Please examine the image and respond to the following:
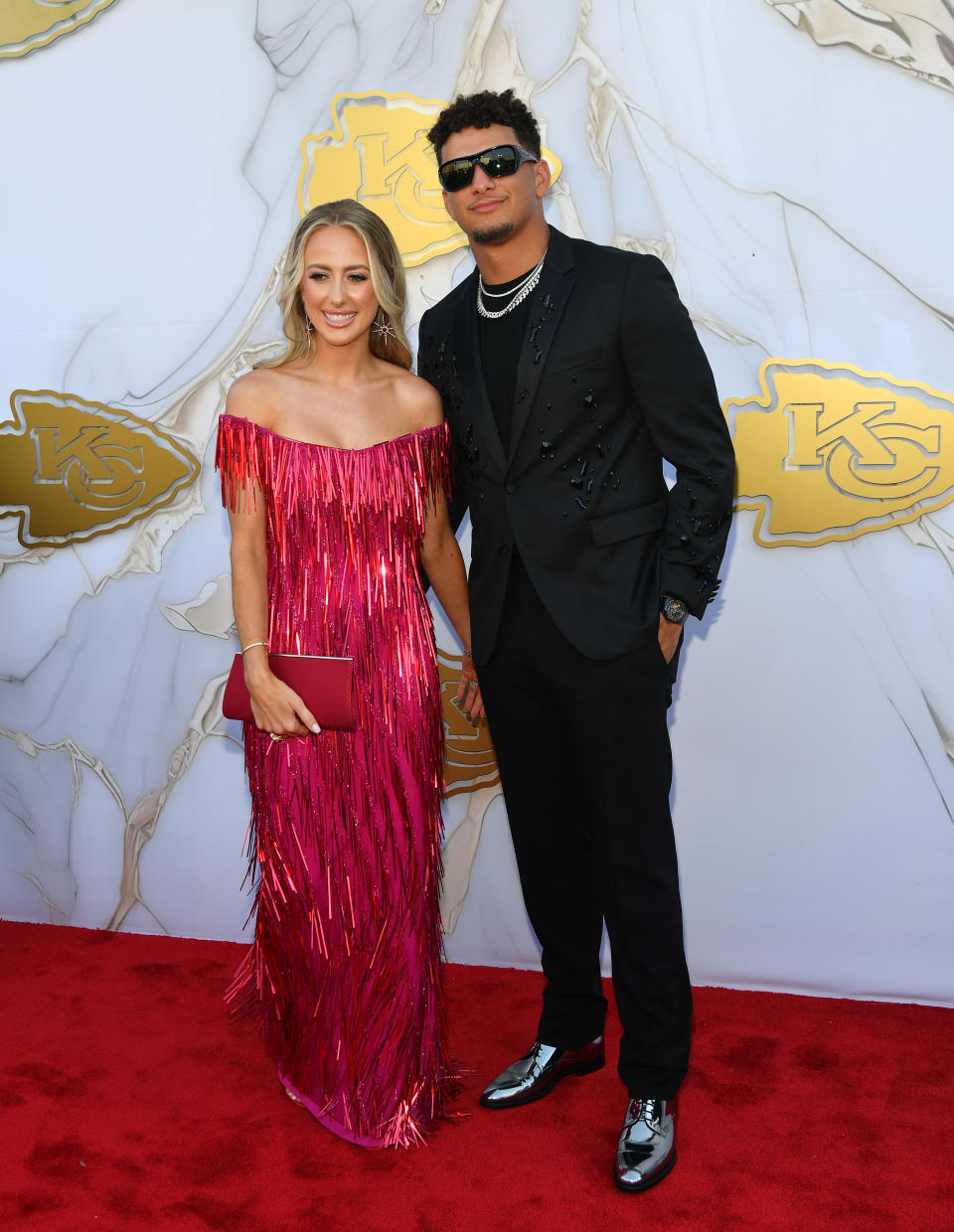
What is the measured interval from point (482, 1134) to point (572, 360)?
4.31 feet

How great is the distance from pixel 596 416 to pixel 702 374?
0.57 feet

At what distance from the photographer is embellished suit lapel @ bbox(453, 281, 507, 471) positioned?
189 centimetres

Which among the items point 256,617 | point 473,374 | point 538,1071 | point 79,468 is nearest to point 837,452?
point 473,374

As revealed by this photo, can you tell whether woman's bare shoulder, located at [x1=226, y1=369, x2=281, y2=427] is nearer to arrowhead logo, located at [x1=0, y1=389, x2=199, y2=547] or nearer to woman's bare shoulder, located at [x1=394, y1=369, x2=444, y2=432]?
woman's bare shoulder, located at [x1=394, y1=369, x2=444, y2=432]

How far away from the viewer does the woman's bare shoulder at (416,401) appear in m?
1.97

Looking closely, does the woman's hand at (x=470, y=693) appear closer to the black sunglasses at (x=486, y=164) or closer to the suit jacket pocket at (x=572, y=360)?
the suit jacket pocket at (x=572, y=360)

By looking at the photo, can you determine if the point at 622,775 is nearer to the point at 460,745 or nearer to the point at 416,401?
the point at 416,401

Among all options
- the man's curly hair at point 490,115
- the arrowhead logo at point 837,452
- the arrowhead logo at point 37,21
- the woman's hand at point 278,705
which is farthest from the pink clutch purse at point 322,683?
the arrowhead logo at point 37,21

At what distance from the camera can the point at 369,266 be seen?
1914 mm

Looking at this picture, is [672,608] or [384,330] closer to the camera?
[672,608]

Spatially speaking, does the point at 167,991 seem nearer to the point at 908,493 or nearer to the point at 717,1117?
the point at 717,1117

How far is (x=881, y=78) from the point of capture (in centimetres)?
228

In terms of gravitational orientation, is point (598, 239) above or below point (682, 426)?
above

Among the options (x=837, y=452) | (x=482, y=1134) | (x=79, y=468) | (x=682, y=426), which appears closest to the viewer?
(x=682, y=426)
